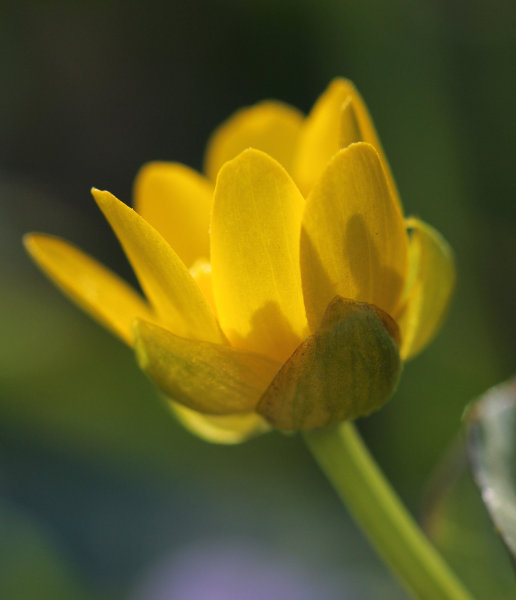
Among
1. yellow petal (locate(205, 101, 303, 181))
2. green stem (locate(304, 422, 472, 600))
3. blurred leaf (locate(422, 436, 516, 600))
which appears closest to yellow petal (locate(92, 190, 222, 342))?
green stem (locate(304, 422, 472, 600))

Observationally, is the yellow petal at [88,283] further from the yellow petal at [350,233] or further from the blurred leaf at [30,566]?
the blurred leaf at [30,566]

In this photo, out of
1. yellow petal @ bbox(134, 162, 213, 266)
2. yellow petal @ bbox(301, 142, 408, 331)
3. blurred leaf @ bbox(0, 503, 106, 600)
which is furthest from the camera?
blurred leaf @ bbox(0, 503, 106, 600)

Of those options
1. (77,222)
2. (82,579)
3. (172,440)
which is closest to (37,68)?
(77,222)

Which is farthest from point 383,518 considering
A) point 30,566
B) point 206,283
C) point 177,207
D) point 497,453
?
point 30,566

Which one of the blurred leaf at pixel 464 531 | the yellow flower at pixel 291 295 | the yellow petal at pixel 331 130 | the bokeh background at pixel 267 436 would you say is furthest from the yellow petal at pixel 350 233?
the bokeh background at pixel 267 436

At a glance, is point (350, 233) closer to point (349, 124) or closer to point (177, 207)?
point (349, 124)

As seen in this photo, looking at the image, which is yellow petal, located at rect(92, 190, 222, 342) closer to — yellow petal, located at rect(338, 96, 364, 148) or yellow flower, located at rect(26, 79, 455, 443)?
yellow flower, located at rect(26, 79, 455, 443)
